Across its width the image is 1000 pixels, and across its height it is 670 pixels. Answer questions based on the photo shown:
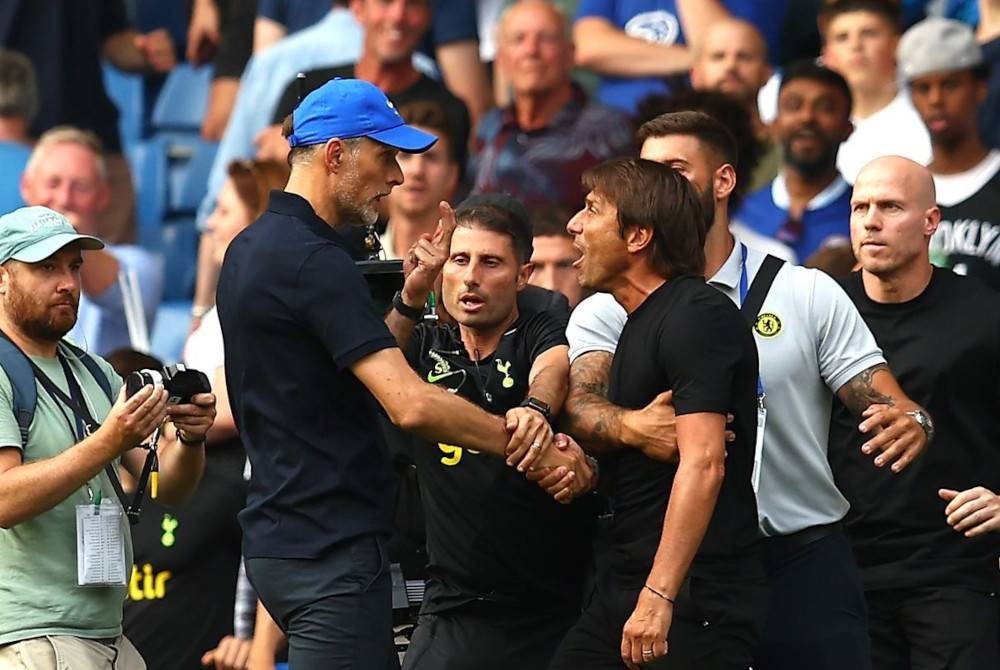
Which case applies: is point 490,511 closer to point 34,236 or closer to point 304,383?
point 304,383

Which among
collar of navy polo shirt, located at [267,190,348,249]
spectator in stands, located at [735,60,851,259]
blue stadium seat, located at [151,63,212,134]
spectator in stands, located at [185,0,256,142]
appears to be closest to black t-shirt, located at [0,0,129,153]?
blue stadium seat, located at [151,63,212,134]

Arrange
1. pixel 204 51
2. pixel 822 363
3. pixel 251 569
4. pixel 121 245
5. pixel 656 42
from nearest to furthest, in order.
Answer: pixel 251 569 → pixel 822 363 → pixel 656 42 → pixel 121 245 → pixel 204 51

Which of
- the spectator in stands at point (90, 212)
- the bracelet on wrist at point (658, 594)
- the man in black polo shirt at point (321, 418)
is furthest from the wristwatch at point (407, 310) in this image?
the spectator in stands at point (90, 212)

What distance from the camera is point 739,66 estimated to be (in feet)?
31.2

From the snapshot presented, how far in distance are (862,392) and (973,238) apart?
8.56 feet

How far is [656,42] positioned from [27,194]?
11.1 feet

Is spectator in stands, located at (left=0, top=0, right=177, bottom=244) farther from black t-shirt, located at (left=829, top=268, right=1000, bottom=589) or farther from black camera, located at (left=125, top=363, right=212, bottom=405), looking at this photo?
black t-shirt, located at (left=829, top=268, right=1000, bottom=589)

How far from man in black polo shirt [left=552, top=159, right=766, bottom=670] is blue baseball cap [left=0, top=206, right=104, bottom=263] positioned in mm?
1516

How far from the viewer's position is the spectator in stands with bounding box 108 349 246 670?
7352mm

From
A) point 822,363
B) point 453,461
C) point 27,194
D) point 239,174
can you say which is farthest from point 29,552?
point 27,194

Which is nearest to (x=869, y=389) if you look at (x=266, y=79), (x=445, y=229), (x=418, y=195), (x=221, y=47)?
(x=445, y=229)

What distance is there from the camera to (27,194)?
10.2m

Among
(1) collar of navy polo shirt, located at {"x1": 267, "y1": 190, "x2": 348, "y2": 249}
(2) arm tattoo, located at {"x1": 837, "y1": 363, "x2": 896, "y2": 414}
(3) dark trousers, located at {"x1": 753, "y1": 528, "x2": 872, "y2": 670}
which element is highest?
(1) collar of navy polo shirt, located at {"x1": 267, "y1": 190, "x2": 348, "y2": 249}

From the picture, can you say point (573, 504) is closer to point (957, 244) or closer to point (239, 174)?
point (957, 244)
